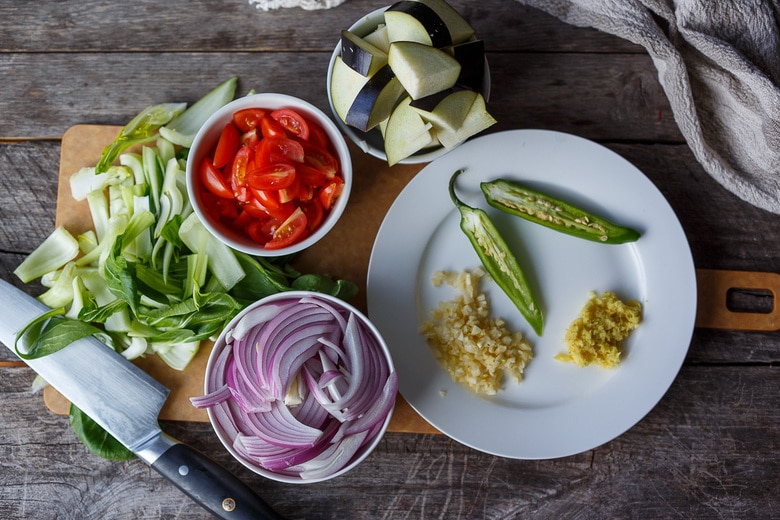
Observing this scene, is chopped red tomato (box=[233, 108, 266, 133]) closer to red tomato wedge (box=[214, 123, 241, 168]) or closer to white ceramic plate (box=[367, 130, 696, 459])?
red tomato wedge (box=[214, 123, 241, 168])

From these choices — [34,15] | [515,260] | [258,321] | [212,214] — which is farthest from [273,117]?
[34,15]

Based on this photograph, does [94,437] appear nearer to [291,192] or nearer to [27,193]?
[27,193]

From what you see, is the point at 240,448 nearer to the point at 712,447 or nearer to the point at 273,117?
the point at 273,117

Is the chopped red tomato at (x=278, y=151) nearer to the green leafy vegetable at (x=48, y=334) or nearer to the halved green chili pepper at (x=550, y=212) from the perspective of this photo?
the halved green chili pepper at (x=550, y=212)

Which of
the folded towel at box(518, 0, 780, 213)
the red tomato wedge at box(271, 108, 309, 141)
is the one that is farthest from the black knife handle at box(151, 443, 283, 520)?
the folded towel at box(518, 0, 780, 213)

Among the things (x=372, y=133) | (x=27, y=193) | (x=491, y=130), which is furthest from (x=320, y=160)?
(x=27, y=193)

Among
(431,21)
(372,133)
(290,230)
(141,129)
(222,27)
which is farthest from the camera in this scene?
(222,27)
